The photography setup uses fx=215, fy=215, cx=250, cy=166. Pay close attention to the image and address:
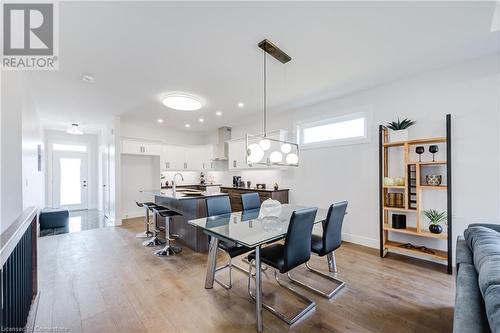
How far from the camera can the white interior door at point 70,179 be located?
711 centimetres

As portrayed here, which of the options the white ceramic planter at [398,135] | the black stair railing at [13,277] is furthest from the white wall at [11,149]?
the white ceramic planter at [398,135]

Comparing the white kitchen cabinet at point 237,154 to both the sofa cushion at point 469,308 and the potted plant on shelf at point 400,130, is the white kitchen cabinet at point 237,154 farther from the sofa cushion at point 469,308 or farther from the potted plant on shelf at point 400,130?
the sofa cushion at point 469,308

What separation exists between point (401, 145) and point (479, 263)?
8.01 feet

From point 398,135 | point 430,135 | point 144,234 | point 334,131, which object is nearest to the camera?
point 430,135

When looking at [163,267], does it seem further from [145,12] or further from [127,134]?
[127,134]

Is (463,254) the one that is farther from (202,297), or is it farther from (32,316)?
(32,316)

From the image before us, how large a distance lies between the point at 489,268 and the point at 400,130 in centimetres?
262

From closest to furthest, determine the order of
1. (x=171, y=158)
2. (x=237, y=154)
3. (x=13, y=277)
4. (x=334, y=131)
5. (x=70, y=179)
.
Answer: (x=13, y=277) < (x=334, y=131) < (x=237, y=154) < (x=171, y=158) < (x=70, y=179)

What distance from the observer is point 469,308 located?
3.61 feet

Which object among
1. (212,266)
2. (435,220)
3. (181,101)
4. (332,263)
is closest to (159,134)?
(181,101)

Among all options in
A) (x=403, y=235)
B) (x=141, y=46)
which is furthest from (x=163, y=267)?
(x=403, y=235)

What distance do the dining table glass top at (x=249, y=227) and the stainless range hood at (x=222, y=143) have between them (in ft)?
12.5

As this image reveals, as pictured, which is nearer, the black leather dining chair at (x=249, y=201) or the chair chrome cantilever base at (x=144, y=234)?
the black leather dining chair at (x=249, y=201)

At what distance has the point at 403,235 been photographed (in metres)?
3.54
